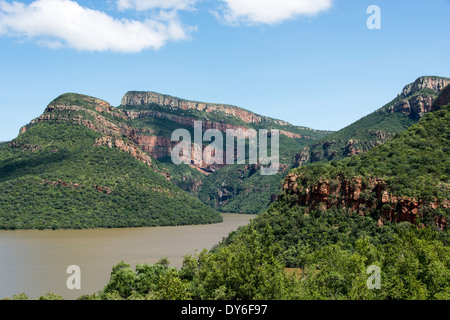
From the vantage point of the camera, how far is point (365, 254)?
39.5 meters

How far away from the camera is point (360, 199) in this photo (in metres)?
55.2

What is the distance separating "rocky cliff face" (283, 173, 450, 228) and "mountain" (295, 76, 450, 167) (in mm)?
102187

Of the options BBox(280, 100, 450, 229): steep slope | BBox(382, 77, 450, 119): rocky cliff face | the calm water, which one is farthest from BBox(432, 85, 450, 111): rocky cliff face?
BBox(382, 77, 450, 119): rocky cliff face

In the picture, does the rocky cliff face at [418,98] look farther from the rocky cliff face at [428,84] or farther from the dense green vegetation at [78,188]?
the dense green vegetation at [78,188]

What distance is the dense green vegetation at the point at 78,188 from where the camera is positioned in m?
114

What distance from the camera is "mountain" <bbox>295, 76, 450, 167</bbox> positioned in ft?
538

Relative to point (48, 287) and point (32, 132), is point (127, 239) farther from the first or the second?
point (32, 132)

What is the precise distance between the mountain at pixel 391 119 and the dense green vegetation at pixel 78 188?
203 ft

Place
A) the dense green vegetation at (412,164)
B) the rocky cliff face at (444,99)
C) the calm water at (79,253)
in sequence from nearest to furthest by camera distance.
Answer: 1. the dense green vegetation at (412,164)
2. the calm water at (79,253)
3. the rocky cliff face at (444,99)

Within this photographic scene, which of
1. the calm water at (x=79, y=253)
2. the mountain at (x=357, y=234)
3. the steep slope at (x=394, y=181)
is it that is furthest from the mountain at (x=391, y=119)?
the steep slope at (x=394, y=181)

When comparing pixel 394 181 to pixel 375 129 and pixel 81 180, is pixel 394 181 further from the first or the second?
pixel 375 129

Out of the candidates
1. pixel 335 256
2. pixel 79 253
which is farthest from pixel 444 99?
pixel 79 253

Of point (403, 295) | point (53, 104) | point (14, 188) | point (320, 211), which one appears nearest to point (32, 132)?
point (53, 104)
